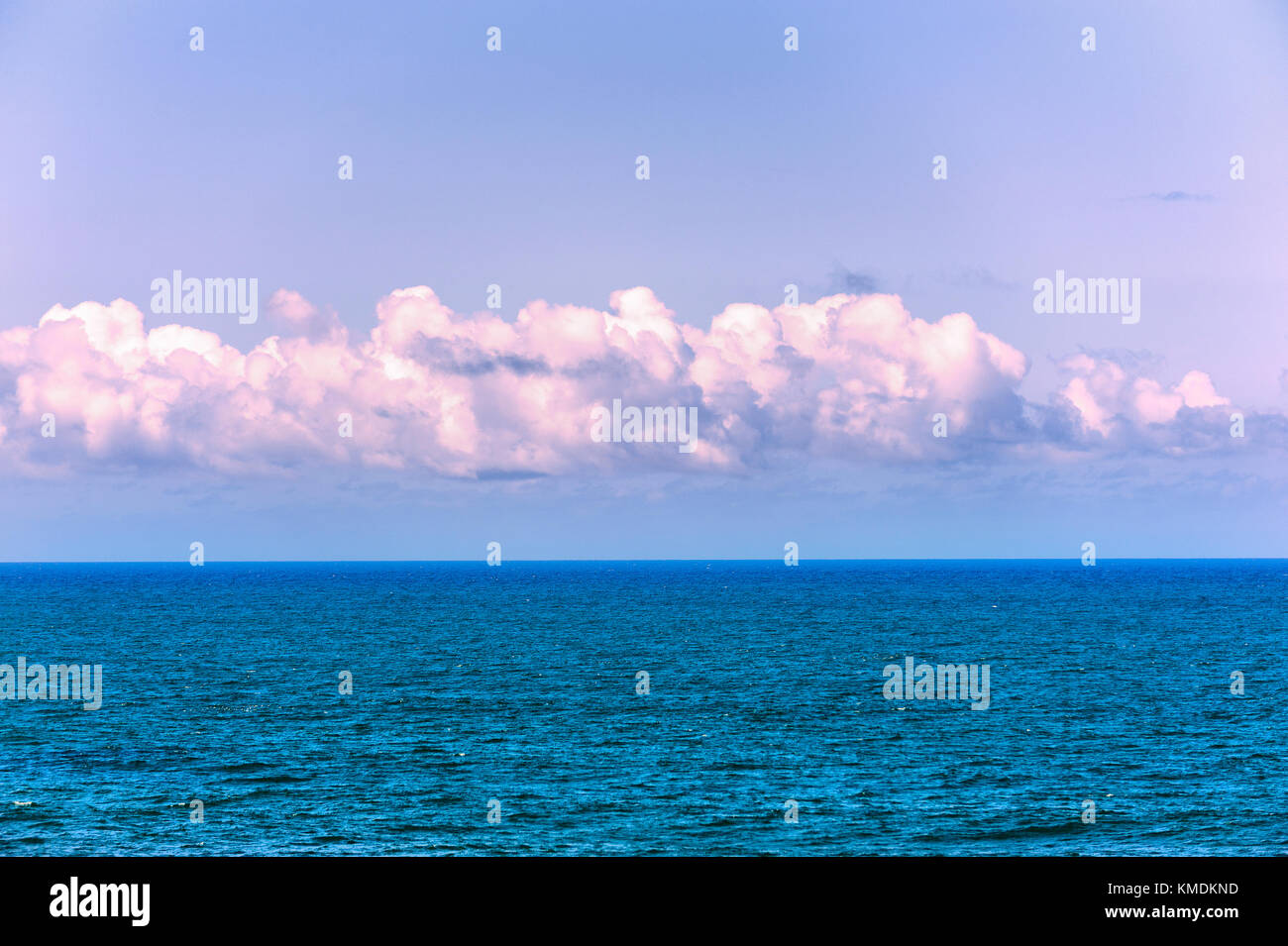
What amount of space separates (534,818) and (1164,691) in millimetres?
57401

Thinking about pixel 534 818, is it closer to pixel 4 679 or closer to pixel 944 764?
pixel 944 764

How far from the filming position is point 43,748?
5812 centimetres

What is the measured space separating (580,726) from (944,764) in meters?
21.8

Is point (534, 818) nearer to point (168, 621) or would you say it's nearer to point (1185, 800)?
point (1185, 800)

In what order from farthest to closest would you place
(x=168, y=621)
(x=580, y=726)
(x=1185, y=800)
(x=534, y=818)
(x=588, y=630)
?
(x=168, y=621) < (x=588, y=630) < (x=580, y=726) < (x=1185, y=800) < (x=534, y=818)

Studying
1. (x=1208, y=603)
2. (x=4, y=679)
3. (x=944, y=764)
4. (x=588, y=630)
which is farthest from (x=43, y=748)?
(x=1208, y=603)

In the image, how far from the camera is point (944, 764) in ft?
180

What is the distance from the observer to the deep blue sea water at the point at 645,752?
41.8m

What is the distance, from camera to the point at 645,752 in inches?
2297

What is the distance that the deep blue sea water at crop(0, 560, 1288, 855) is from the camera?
137ft

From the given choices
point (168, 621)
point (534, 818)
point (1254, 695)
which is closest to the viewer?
point (534, 818)
